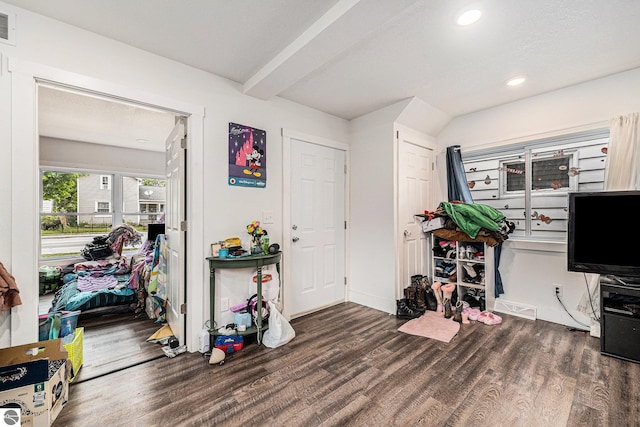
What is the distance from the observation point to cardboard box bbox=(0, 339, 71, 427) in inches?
55.6

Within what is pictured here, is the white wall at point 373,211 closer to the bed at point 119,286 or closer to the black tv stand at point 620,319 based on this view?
the black tv stand at point 620,319

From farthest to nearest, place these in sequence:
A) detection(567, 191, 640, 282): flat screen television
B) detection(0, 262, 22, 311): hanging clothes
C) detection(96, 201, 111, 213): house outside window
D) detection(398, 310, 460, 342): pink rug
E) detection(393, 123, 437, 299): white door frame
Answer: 1. detection(96, 201, 111, 213): house outside window
2. detection(393, 123, 437, 299): white door frame
3. detection(398, 310, 460, 342): pink rug
4. detection(567, 191, 640, 282): flat screen television
5. detection(0, 262, 22, 311): hanging clothes

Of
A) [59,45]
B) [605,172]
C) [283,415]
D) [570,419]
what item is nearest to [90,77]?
[59,45]

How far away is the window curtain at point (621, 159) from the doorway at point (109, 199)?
3934mm

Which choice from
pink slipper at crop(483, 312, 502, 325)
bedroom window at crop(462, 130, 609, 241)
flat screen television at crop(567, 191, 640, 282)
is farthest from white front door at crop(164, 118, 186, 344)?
flat screen television at crop(567, 191, 640, 282)

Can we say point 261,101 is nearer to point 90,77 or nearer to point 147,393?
point 90,77

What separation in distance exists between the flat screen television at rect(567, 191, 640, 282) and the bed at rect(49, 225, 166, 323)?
4155 millimetres

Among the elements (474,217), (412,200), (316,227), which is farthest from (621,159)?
(316,227)

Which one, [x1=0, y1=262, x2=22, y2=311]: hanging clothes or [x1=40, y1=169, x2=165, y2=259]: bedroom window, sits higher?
[x1=40, y1=169, x2=165, y2=259]: bedroom window

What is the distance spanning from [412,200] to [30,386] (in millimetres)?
3649

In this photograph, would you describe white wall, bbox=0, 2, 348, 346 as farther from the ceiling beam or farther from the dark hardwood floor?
the dark hardwood floor

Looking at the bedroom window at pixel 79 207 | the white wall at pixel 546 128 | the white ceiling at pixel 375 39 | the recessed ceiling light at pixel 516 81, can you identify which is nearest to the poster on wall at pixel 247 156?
the white ceiling at pixel 375 39

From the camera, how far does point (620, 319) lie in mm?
2232

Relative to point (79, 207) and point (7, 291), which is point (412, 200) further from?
point (79, 207)
